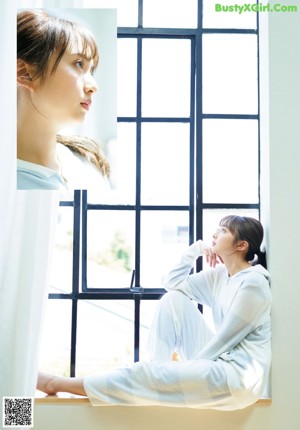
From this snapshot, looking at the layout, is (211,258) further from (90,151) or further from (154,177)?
(90,151)

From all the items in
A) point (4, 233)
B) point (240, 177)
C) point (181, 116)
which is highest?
point (181, 116)

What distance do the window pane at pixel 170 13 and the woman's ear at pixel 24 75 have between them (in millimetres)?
716

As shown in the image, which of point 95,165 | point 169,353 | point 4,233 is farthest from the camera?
point 95,165

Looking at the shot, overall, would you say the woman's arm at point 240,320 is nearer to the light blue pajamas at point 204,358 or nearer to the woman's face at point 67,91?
the light blue pajamas at point 204,358

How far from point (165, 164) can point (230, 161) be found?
1.08 ft

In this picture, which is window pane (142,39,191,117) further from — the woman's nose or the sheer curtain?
the sheer curtain

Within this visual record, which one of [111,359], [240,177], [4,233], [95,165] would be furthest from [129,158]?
[111,359]

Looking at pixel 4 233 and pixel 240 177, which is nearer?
pixel 4 233

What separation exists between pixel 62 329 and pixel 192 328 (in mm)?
664

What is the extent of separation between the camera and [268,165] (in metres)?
2.57

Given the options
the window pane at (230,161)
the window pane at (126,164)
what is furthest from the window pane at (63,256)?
the window pane at (230,161)

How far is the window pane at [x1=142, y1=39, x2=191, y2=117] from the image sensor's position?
2889mm

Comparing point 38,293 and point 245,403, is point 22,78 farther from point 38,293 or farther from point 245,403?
point 245,403

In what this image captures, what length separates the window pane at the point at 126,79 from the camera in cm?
287
